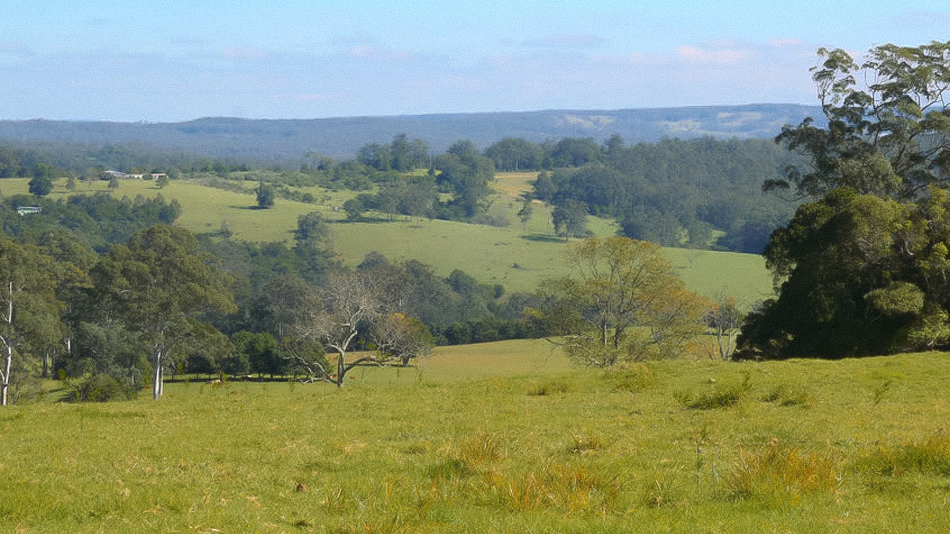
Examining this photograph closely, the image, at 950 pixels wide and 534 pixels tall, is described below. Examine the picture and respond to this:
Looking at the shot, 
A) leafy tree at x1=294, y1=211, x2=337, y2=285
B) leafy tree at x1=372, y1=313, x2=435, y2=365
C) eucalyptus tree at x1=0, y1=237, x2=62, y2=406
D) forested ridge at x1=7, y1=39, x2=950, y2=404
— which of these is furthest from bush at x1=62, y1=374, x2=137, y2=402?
leafy tree at x1=294, y1=211, x2=337, y2=285

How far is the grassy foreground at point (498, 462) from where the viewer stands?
21.9ft

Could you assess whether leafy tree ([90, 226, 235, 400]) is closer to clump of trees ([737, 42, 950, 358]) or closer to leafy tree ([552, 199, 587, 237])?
clump of trees ([737, 42, 950, 358])

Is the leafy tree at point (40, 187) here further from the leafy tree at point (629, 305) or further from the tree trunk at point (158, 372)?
the leafy tree at point (629, 305)

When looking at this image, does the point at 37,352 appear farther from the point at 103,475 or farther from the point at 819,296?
the point at 103,475

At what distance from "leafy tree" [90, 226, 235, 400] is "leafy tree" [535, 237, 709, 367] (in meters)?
17.5

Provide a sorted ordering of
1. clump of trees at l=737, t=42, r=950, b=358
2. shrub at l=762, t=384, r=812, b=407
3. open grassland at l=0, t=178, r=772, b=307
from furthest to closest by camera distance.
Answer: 1. open grassland at l=0, t=178, r=772, b=307
2. clump of trees at l=737, t=42, r=950, b=358
3. shrub at l=762, t=384, r=812, b=407

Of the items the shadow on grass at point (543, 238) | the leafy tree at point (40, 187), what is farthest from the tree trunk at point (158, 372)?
the leafy tree at point (40, 187)

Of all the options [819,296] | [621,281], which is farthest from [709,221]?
[819,296]

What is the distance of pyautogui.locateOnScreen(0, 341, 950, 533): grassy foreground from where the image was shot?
263 inches

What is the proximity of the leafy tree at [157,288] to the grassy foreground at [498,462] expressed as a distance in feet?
103

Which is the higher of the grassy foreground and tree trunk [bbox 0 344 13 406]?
the grassy foreground

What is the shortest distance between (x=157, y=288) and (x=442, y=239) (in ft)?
302

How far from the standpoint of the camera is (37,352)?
52.9m

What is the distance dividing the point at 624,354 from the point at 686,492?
30.7m
